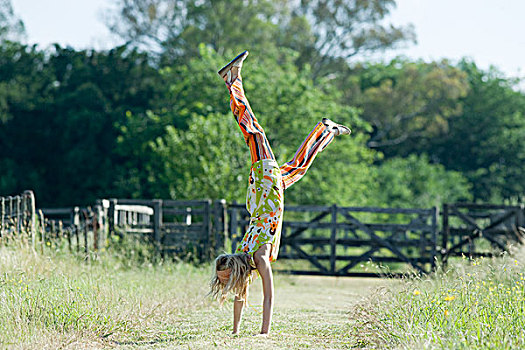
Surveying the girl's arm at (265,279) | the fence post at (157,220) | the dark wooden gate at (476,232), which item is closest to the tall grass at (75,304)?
the girl's arm at (265,279)

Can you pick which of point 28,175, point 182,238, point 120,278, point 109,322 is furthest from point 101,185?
point 109,322

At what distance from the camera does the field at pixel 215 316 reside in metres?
6.09

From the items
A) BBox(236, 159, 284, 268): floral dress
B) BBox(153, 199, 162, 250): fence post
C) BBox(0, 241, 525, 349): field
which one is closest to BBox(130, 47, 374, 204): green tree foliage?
BBox(153, 199, 162, 250): fence post

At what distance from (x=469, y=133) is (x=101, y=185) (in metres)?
23.6

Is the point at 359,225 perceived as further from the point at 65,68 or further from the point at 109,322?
the point at 65,68

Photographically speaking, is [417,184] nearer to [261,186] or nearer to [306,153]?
[306,153]

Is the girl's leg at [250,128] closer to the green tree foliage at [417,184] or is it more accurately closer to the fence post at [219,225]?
the fence post at [219,225]

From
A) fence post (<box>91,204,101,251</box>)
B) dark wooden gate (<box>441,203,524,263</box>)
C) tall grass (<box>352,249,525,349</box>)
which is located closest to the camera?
tall grass (<box>352,249,525,349</box>)

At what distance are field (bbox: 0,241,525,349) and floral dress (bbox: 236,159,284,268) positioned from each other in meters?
0.95

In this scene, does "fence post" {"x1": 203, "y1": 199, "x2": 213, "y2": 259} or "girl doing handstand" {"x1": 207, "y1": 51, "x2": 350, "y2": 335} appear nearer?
"girl doing handstand" {"x1": 207, "y1": 51, "x2": 350, "y2": 335}

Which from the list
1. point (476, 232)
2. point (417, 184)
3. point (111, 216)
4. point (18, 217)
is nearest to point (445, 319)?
point (18, 217)

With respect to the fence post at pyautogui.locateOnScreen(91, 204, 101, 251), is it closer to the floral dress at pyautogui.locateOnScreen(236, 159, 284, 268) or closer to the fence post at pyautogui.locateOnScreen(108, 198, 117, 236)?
the fence post at pyautogui.locateOnScreen(108, 198, 117, 236)

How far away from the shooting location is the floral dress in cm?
723

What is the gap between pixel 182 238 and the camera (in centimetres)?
1549
